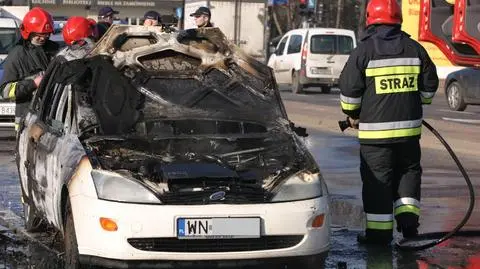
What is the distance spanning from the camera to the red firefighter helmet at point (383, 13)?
Result: 8.11m

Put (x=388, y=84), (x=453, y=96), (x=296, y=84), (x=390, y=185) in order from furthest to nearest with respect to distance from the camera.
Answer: (x=296, y=84) < (x=453, y=96) < (x=390, y=185) < (x=388, y=84)

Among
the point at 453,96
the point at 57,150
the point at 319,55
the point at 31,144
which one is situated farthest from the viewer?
the point at 319,55

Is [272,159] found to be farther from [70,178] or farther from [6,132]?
[6,132]

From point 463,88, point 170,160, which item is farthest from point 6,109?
point 463,88

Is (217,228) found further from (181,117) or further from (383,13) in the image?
(383,13)

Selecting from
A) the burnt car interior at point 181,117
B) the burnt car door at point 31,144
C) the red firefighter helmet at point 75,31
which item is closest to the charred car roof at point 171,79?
the burnt car interior at point 181,117

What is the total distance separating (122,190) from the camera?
6.43 metres

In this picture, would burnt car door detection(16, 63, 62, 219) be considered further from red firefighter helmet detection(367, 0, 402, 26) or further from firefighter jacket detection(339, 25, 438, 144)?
red firefighter helmet detection(367, 0, 402, 26)

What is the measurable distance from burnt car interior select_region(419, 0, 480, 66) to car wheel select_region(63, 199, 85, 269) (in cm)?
441

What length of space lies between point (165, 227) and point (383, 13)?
9.07ft

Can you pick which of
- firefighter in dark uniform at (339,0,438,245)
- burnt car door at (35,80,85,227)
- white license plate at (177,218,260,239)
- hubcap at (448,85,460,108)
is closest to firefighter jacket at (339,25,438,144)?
firefighter in dark uniform at (339,0,438,245)

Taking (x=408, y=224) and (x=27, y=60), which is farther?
(x=27, y=60)

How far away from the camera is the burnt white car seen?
6.41 m

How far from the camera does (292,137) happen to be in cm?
732
